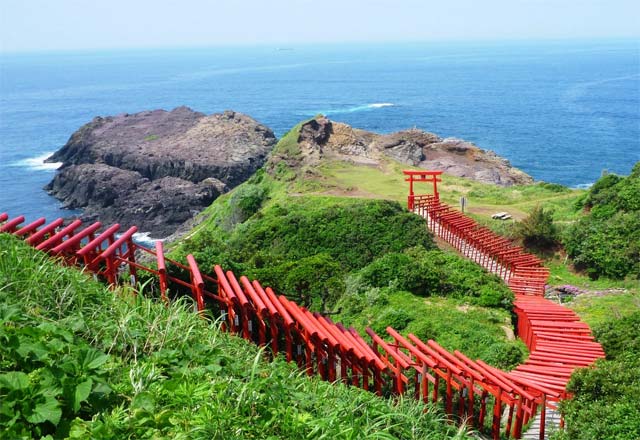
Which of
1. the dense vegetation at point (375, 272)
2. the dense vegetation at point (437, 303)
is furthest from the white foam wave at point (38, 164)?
the dense vegetation at point (437, 303)

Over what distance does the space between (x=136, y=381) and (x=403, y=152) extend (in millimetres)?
55557

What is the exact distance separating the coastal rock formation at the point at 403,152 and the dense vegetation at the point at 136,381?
39.4 m

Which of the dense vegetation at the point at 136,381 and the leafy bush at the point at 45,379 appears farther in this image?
the dense vegetation at the point at 136,381

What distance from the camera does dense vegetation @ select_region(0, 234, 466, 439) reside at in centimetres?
492

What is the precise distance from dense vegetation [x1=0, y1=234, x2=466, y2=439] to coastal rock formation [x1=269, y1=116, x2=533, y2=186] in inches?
1551

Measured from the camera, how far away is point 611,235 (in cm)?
2372

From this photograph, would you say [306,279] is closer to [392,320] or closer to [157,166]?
[392,320]

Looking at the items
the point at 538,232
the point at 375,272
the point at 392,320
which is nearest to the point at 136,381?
the point at 392,320

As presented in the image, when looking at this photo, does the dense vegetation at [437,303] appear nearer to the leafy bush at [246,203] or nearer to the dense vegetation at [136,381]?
the dense vegetation at [136,381]

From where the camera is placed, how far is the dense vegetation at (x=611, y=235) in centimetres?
2250

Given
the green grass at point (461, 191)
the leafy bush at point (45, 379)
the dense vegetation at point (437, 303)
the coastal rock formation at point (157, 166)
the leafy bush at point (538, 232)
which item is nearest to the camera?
the leafy bush at point (45, 379)

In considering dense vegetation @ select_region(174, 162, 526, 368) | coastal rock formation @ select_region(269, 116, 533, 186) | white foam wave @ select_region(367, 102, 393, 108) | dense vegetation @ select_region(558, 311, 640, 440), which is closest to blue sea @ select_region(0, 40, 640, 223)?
white foam wave @ select_region(367, 102, 393, 108)

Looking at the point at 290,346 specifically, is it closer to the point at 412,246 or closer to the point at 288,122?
the point at 412,246

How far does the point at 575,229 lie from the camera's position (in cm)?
2491
